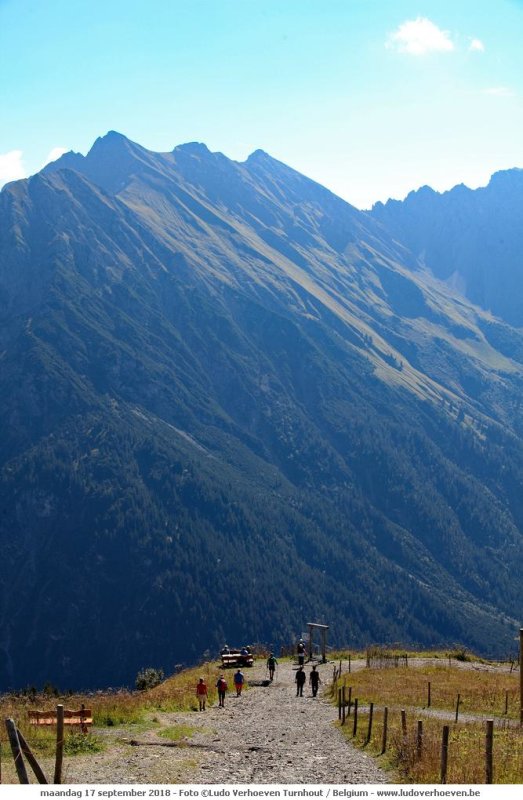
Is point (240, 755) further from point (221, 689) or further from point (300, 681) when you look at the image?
point (300, 681)

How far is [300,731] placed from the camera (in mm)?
33594

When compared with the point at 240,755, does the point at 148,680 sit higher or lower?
lower

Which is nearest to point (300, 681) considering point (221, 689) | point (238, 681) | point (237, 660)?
point (238, 681)

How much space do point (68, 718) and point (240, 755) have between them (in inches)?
299

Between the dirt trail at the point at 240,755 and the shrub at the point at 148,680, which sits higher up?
the dirt trail at the point at 240,755

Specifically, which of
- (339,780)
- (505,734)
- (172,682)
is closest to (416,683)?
(172,682)

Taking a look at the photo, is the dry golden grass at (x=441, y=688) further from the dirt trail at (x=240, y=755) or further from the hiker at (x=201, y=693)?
the hiker at (x=201, y=693)

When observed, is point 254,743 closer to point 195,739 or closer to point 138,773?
point 195,739

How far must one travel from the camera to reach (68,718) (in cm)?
3169

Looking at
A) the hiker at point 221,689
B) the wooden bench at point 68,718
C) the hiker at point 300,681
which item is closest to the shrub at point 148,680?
the hiker at point 300,681

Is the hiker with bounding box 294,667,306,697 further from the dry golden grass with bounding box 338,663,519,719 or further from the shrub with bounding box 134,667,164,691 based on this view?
the shrub with bounding box 134,667,164,691

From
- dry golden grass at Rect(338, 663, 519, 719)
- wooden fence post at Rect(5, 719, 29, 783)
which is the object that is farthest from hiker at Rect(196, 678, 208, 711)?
wooden fence post at Rect(5, 719, 29, 783)

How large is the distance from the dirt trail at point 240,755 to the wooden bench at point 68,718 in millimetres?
1204

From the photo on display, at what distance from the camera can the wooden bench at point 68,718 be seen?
30828 millimetres
